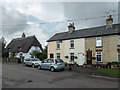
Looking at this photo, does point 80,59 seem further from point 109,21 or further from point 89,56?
point 109,21

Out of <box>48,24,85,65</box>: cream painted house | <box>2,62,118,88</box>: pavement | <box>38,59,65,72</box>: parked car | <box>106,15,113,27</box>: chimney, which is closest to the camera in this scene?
<box>2,62,118,88</box>: pavement

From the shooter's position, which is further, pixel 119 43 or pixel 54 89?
pixel 119 43

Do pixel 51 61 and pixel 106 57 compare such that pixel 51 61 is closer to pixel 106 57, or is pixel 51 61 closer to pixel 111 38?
pixel 106 57

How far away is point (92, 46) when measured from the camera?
18875mm

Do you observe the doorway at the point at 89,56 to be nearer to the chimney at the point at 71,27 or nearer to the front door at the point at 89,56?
the front door at the point at 89,56

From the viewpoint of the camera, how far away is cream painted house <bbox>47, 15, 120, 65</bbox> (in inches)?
673

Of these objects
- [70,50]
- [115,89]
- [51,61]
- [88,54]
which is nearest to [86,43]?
[88,54]

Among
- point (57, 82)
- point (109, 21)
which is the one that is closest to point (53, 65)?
point (57, 82)

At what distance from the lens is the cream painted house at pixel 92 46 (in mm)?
17089

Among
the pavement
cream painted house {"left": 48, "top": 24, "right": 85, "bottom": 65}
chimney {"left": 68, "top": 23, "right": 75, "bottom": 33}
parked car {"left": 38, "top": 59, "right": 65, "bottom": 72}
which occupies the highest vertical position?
chimney {"left": 68, "top": 23, "right": 75, "bottom": 33}

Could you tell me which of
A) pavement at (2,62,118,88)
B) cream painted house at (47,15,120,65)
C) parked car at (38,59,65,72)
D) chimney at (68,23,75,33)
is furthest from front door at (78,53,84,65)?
pavement at (2,62,118,88)

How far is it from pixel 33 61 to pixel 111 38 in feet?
44.2

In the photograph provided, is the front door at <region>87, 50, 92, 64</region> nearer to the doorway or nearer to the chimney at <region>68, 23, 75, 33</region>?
the doorway

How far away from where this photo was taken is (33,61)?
19.5 meters
